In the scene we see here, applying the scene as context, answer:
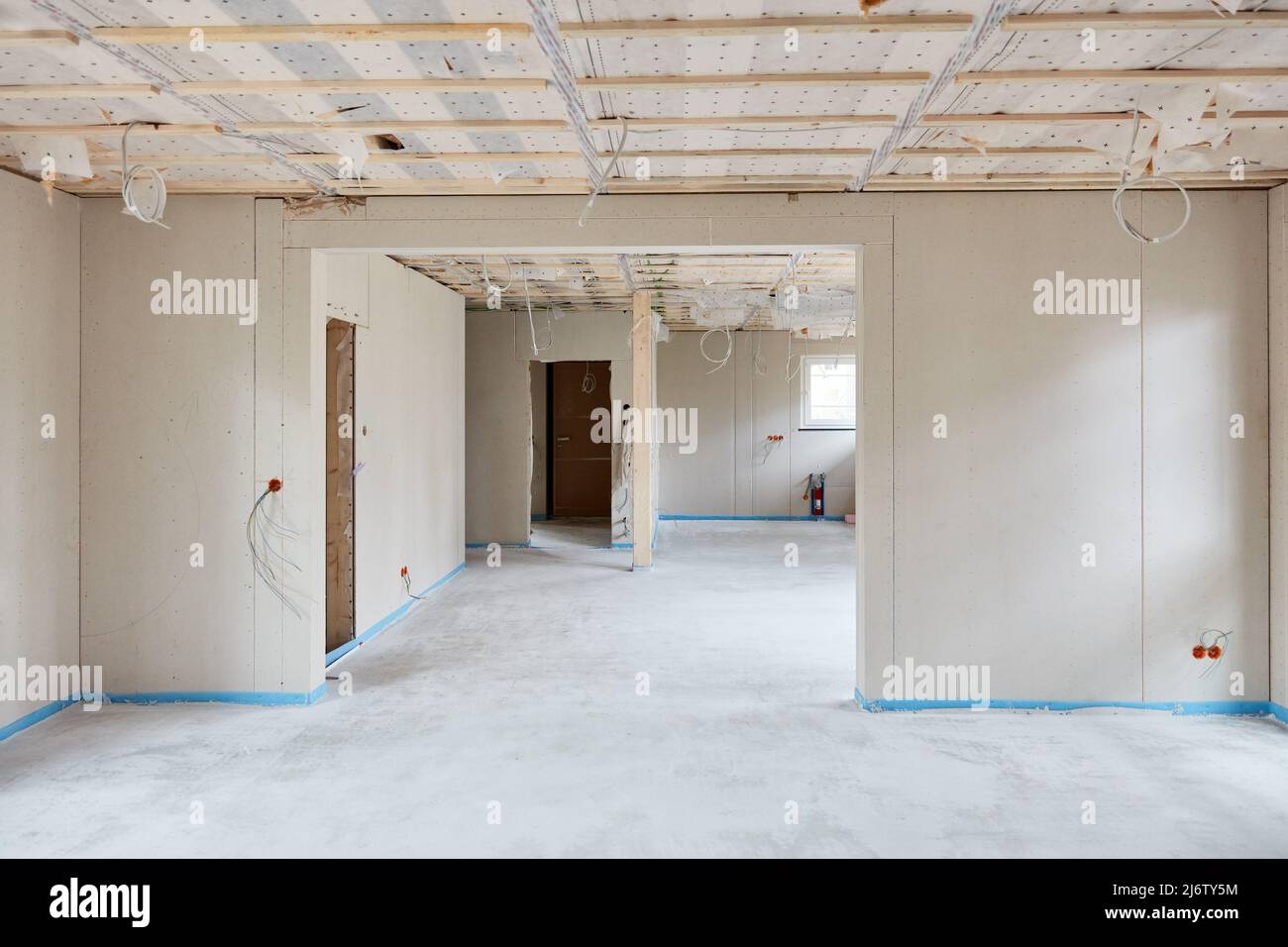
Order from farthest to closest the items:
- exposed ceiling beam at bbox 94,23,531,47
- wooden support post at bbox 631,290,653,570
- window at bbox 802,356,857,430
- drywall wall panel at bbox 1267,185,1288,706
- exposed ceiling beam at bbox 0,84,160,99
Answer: window at bbox 802,356,857,430 → wooden support post at bbox 631,290,653,570 → drywall wall panel at bbox 1267,185,1288,706 → exposed ceiling beam at bbox 0,84,160,99 → exposed ceiling beam at bbox 94,23,531,47

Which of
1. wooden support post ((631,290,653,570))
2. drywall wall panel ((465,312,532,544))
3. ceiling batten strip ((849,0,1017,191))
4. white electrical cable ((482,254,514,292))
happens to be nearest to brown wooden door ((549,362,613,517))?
drywall wall panel ((465,312,532,544))

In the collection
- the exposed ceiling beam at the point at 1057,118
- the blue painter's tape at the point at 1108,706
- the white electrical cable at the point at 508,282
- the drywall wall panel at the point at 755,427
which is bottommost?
the blue painter's tape at the point at 1108,706

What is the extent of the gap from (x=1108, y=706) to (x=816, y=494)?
7.64 metres

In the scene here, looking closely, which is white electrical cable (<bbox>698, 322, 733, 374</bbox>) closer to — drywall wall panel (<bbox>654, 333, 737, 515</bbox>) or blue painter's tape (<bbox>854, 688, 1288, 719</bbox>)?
drywall wall panel (<bbox>654, 333, 737, 515</bbox>)

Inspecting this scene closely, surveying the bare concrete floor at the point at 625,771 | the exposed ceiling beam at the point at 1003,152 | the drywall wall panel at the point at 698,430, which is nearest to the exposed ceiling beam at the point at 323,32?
the exposed ceiling beam at the point at 1003,152

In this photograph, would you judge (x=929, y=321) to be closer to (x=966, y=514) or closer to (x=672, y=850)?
(x=966, y=514)

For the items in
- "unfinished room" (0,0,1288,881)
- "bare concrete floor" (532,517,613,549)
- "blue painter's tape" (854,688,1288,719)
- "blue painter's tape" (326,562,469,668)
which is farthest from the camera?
"bare concrete floor" (532,517,613,549)

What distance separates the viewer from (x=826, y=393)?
38.4 feet

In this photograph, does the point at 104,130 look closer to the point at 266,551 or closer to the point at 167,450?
the point at 167,450

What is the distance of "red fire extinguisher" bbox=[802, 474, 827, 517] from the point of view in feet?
37.8

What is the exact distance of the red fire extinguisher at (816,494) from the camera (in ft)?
37.8

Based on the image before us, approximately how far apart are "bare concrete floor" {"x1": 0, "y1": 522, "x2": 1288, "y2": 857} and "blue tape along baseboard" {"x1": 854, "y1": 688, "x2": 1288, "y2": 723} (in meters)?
0.06

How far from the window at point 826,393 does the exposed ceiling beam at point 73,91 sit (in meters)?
9.69

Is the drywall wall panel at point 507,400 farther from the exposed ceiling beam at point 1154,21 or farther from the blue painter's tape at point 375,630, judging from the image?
the exposed ceiling beam at point 1154,21
